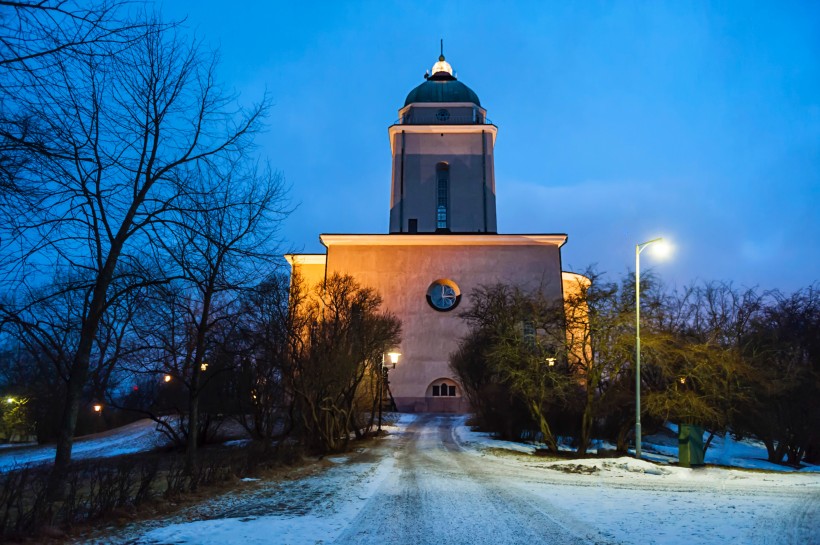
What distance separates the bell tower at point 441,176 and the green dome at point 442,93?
255 cm

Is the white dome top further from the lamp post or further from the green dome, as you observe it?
the lamp post

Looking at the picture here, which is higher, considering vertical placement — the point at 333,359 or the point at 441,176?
the point at 441,176

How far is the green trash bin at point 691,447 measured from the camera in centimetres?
1659

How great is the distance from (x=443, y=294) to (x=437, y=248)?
14.0ft

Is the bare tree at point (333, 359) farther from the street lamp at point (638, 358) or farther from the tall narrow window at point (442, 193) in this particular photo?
the tall narrow window at point (442, 193)

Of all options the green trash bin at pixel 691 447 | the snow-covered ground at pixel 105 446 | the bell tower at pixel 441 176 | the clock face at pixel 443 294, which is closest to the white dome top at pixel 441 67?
the bell tower at pixel 441 176

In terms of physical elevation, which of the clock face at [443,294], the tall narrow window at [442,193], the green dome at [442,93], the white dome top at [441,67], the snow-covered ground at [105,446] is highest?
the white dome top at [441,67]

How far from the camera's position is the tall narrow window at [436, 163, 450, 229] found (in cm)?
5641

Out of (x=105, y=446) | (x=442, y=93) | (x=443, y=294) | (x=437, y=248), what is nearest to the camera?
(x=105, y=446)

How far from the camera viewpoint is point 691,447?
16.6 m

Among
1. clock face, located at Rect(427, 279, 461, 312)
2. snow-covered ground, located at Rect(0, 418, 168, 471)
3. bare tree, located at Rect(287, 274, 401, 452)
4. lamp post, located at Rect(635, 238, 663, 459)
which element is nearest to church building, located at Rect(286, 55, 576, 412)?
clock face, located at Rect(427, 279, 461, 312)

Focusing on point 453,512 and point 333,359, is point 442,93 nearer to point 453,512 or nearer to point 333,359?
point 333,359

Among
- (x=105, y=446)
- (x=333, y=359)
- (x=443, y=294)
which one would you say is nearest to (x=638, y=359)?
(x=333, y=359)

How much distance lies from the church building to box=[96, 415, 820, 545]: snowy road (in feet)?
105
